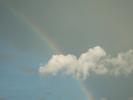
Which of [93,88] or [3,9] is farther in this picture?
[3,9]

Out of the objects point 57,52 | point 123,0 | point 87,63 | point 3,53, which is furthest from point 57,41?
point 123,0

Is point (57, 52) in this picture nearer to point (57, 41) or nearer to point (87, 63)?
point (57, 41)

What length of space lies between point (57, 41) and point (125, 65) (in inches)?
32.0

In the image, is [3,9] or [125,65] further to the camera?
[3,9]

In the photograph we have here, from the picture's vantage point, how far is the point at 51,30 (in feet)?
10.4

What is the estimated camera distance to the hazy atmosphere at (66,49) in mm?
3025

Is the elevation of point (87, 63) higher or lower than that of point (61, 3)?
lower

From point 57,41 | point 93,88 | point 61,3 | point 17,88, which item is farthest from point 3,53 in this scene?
point 93,88

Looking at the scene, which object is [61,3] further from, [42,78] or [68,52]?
[42,78]

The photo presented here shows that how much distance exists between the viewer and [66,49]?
313 centimetres

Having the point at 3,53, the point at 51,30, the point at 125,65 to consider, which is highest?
the point at 51,30

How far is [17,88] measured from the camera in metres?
3.08

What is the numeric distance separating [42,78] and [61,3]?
90 cm

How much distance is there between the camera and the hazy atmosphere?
3025 mm
